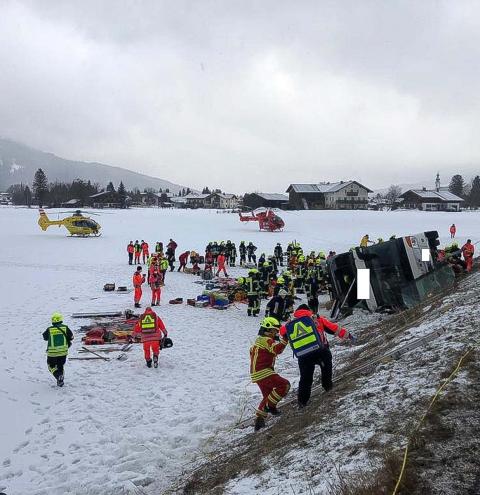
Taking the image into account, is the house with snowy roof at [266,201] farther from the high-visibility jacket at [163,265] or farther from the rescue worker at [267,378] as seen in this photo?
the rescue worker at [267,378]

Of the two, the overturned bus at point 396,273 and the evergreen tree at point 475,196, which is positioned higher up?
the evergreen tree at point 475,196

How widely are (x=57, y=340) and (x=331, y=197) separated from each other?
83482mm

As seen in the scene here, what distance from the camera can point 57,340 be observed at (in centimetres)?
872

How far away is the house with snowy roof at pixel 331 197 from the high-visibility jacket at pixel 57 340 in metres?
80.5

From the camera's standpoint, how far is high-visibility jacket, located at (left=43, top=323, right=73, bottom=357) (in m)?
8.68

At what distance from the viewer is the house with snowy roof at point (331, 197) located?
289 ft

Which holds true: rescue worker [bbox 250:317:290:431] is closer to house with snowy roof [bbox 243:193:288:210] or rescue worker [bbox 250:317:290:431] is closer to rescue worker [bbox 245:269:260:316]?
rescue worker [bbox 245:269:260:316]

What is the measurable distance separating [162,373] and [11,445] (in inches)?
137

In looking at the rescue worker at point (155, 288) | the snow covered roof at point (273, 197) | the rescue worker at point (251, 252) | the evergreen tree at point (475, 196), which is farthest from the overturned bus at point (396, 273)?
the evergreen tree at point (475, 196)

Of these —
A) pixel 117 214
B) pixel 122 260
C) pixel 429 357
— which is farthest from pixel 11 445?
pixel 117 214

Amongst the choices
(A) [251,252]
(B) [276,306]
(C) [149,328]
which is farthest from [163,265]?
(C) [149,328]

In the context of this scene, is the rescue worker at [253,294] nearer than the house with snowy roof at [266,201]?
Yes

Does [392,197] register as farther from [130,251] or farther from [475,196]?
[130,251]

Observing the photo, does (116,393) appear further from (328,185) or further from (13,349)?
(328,185)
